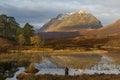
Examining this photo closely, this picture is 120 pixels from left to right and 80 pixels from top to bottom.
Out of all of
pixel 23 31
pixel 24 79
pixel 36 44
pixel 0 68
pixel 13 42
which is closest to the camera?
pixel 24 79

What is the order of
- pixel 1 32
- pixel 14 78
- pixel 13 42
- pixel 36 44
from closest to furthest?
pixel 14 78, pixel 36 44, pixel 13 42, pixel 1 32

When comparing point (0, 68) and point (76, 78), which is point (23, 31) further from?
point (76, 78)

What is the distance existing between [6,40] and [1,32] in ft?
67.3

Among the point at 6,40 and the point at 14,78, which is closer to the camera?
the point at 14,78

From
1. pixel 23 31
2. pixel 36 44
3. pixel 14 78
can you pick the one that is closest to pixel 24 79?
pixel 14 78

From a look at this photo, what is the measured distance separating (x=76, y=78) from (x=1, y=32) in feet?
491

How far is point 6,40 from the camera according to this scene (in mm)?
169000

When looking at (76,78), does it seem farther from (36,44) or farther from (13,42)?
(13,42)

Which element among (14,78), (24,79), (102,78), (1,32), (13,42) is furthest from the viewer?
(1,32)

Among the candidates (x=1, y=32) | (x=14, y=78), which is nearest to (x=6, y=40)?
(x=1, y=32)

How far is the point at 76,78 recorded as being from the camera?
42844 mm

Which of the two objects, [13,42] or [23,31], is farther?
[13,42]

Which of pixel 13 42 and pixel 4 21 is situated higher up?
pixel 4 21

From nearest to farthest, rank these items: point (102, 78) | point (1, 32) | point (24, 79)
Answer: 1. point (102, 78)
2. point (24, 79)
3. point (1, 32)
